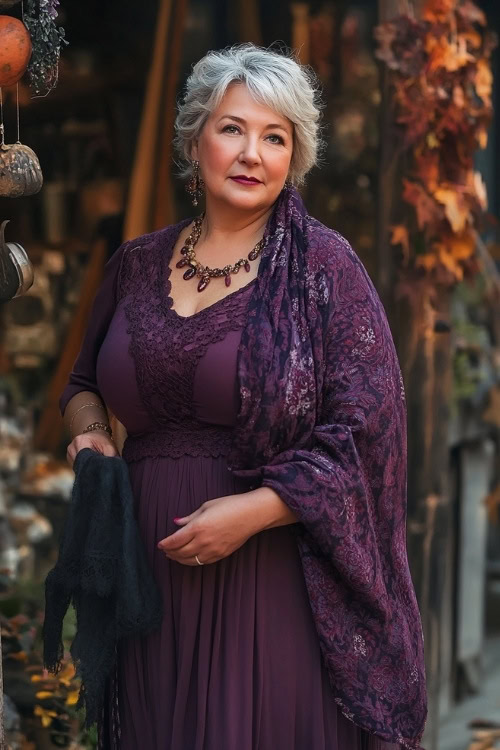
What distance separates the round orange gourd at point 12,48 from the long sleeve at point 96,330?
53 cm

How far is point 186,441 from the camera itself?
2.67 m

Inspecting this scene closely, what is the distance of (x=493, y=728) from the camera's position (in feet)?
15.6

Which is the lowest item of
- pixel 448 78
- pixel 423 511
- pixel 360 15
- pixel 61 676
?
pixel 61 676

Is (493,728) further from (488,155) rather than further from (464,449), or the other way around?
(488,155)

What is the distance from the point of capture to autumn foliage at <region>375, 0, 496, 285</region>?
12.6 ft

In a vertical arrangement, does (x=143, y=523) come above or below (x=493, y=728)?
above

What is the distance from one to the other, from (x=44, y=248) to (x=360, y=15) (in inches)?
63.5

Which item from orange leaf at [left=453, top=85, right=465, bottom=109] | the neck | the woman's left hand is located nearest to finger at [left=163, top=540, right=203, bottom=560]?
the woman's left hand

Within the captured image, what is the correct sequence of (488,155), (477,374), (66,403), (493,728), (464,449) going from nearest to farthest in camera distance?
(66,403) < (493,728) < (477,374) < (464,449) < (488,155)

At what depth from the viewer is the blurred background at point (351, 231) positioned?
3896mm

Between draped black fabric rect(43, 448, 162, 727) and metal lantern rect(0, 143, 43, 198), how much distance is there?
519 mm

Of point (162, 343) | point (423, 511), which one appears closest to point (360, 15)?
point (423, 511)

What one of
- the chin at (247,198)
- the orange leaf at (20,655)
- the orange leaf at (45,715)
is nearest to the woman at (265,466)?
the chin at (247,198)

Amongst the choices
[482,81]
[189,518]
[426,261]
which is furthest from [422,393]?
[189,518]
